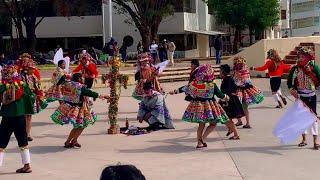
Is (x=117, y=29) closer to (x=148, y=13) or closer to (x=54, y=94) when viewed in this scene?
(x=148, y=13)

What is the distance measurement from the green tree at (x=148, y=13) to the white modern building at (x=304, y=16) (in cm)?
5300

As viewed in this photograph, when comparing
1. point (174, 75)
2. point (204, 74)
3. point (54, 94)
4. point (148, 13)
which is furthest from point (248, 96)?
point (148, 13)

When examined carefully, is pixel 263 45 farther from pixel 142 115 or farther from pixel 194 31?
pixel 194 31

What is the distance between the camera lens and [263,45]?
2589 cm

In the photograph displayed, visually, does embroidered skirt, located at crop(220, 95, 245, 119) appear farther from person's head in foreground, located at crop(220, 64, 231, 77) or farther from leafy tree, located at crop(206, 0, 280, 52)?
leafy tree, located at crop(206, 0, 280, 52)

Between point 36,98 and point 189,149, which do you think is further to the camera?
point 36,98

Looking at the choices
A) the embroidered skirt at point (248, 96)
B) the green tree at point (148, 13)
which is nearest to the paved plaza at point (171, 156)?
the embroidered skirt at point (248, 96)

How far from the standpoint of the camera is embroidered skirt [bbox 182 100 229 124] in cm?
1015

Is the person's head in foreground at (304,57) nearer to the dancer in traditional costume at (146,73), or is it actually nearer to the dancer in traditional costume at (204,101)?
the dancer in traditional costume at (204,101)

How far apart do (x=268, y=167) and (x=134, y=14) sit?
30968 millimetres

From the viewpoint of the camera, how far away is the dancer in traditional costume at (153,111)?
40.9 feet

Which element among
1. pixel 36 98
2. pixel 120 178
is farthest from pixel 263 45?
pixel 120 178

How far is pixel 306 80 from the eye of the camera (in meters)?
10.2

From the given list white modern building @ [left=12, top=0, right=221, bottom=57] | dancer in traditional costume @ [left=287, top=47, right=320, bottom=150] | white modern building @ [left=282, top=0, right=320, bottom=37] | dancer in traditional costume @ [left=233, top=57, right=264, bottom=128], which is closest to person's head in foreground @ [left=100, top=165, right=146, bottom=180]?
dancer in traditional costume @ [left=287, top=47, right=320, bottom=150]
